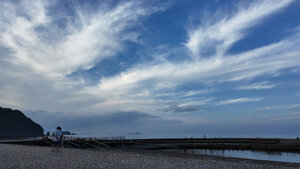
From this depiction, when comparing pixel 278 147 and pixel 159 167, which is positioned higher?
pixel 159 167

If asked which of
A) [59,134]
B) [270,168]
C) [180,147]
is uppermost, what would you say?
[59,134]

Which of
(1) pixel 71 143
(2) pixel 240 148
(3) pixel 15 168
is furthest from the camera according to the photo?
(2) pixel 240 148

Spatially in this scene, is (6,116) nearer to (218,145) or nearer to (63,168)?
(218,145)

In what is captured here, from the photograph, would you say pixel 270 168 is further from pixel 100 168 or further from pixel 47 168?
pixel 47 168

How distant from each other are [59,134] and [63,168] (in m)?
11.8

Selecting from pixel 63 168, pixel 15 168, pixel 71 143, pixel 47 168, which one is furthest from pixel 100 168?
pixel 71 143

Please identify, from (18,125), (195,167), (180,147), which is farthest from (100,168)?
(18,125)

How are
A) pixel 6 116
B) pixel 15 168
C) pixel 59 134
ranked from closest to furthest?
pixel 15 168 < pixel 59 134 < pixel 6 116

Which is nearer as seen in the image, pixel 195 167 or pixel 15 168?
pixel 15 168

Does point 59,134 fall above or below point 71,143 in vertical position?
above

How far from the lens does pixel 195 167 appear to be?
1412cm

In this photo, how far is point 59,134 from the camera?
23.3 meters

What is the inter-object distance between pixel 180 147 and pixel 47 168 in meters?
62.2

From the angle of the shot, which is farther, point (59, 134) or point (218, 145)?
point (218, 145)
